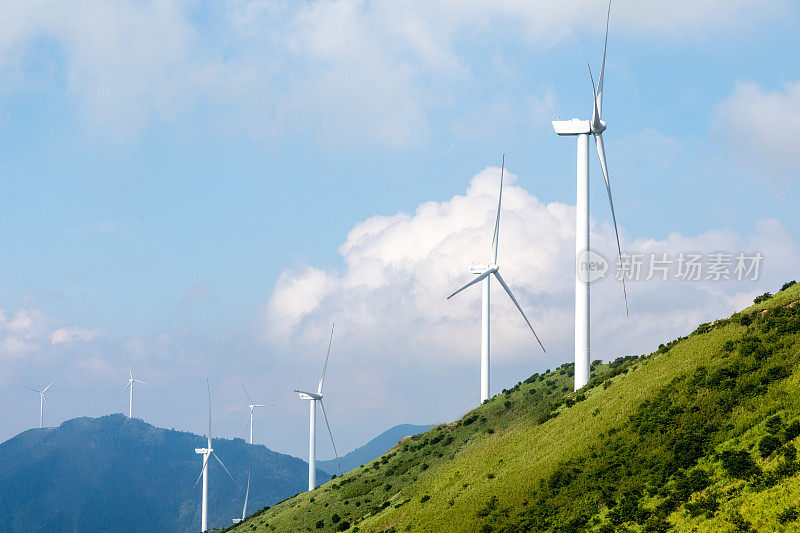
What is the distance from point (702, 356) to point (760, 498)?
1168 inches

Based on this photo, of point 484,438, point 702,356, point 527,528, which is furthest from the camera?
point 484,438

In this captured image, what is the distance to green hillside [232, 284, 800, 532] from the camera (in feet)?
163

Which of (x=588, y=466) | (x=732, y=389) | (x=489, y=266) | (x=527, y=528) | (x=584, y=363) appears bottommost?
(x=527, y=528)

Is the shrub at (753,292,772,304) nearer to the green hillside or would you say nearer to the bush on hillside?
the green hillside

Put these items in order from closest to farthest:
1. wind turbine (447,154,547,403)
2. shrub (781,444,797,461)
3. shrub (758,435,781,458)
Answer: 1. shrub (781,444,797,461)
2. shrub (758,435,781,458)
3. wind turbine (447,154,547,403)

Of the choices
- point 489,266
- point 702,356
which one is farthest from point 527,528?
point 489,266

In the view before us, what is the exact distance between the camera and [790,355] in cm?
6344

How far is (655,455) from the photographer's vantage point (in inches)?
2403

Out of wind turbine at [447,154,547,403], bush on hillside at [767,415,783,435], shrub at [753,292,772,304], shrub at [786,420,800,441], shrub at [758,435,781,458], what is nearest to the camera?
shrub at [758,435,781,458]

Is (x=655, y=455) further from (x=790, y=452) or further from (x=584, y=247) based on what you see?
(x=584, y=247)

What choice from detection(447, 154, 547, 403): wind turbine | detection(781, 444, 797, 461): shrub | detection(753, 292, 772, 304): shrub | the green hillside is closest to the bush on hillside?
the green hillside

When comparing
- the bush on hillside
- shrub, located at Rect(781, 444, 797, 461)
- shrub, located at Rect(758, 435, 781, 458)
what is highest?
the bush on hillside

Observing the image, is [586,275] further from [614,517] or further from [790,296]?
[614,517]

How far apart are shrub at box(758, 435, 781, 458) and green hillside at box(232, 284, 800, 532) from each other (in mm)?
133
